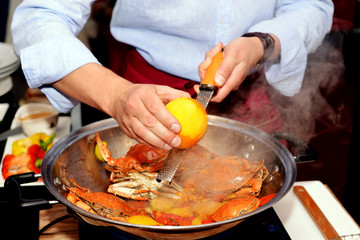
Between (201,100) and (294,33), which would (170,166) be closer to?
(201,100)

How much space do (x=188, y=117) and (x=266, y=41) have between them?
1.83 ft

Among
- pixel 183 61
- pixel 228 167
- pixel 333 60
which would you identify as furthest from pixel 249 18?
pixel 333 60

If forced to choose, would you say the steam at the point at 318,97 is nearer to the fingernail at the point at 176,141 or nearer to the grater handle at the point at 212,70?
the grater handle at the point at 212,70

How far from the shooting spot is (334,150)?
9.97ft

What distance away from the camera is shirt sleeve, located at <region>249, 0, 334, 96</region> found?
1.36 meters

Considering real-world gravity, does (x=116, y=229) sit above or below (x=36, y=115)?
above

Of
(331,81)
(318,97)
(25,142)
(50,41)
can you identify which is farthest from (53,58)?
(331,81)

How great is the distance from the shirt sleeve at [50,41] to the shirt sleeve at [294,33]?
0.68 meters

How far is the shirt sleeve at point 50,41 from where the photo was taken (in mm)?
1020

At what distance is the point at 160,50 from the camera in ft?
4.54

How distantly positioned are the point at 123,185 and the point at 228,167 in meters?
0.33

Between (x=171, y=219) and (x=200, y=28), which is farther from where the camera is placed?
(x=200, y=28)

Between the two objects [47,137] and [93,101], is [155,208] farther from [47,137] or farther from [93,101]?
[47,137]

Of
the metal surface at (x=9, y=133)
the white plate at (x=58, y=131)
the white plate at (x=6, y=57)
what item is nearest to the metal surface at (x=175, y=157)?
the white plate at (x=58, y=131)
